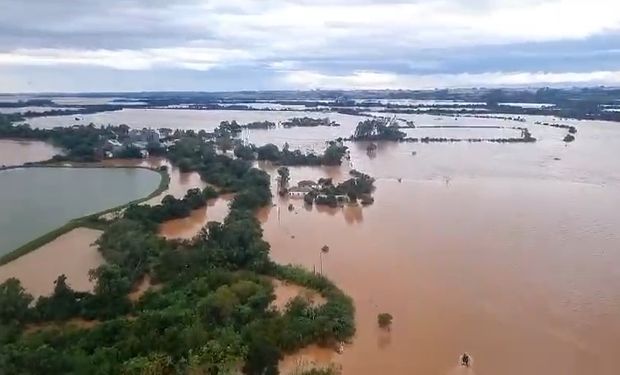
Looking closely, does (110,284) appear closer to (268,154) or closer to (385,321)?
(385,321)

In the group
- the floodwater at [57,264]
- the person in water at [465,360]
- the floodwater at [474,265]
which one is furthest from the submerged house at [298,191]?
the person in water at [465,360]

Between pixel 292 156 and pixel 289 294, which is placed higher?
pixel 292 156

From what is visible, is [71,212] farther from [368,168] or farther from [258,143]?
[258,143]

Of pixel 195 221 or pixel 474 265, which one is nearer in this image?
pixel 474 265

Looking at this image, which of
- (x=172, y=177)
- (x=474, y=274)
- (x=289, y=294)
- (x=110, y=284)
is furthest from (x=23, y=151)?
(x=474, y=274)

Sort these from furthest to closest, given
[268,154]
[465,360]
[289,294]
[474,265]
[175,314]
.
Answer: [268,154]
[474,265]
[289,294]
[175,314]
[465,360]

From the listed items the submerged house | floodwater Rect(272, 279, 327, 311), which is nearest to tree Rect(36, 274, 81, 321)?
floodwater Rect(272, 279, 327, 311)
